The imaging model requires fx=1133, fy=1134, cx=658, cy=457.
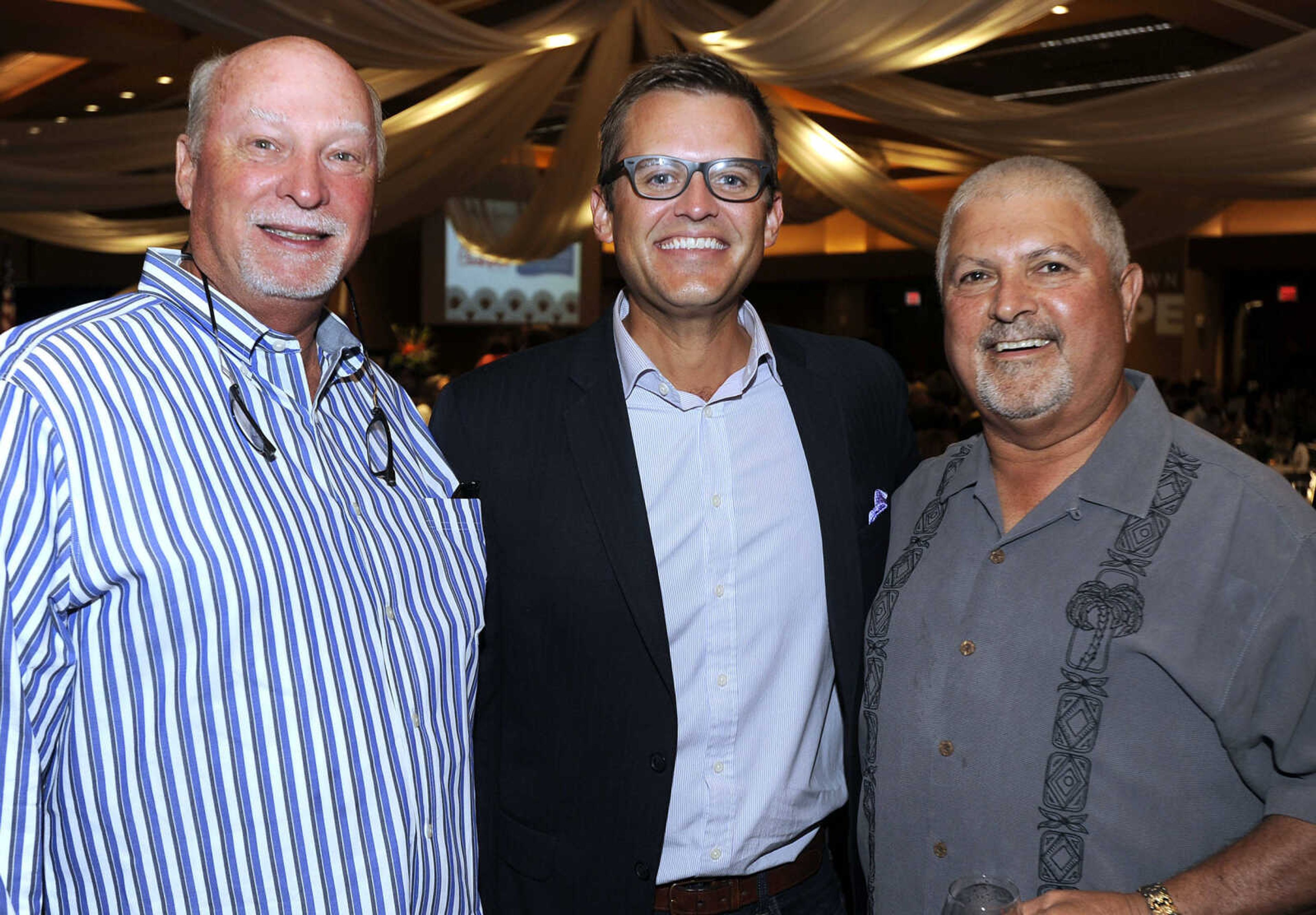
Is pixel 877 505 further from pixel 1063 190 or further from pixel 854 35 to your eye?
pixel 854 35

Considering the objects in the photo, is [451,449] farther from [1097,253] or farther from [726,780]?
[1097,253]

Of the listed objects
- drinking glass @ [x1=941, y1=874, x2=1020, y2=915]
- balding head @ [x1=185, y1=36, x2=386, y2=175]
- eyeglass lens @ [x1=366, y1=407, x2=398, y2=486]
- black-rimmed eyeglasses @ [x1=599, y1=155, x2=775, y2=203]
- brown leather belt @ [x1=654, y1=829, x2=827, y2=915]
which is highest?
balding head @ [x1=185, y1=36, x2=386, y2=175]

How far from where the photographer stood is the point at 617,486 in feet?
6.14

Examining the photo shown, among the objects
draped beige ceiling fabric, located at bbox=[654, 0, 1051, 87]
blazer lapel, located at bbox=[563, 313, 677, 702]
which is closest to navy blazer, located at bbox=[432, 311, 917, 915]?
blazer lapel, located at bbox=[563, 313, 677, 702]

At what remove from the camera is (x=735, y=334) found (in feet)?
6.83

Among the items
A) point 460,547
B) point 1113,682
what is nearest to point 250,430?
point 460,547

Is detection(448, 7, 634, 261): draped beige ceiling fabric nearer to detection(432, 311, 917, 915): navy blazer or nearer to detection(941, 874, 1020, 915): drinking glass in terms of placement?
detection(432, 311, 917, 915): navy blazer

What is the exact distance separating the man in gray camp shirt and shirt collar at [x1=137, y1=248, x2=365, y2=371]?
1056 millimetres

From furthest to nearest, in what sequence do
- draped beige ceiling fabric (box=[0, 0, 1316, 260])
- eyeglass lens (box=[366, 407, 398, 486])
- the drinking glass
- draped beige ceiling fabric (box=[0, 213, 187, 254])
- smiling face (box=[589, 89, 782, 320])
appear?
1. draped beige ceiling fabric (box=[0, 213, 187, 254])
2. draped beige ceiling fabric (box=[0, 0, 1316, 260])
3. smiling face (box=[589, 89, 782, 320])
4. eyeglass lens (box=[366, 407, 398, 486])
5. the drinking glass

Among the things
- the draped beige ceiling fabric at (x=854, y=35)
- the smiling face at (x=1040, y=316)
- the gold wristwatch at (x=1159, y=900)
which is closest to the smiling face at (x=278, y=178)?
the smiling face at (x=1040, y=316)

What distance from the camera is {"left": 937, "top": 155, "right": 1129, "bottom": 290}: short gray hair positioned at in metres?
1.77

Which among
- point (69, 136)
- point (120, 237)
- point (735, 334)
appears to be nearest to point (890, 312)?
point (120, 237)

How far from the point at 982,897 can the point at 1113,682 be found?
1.57ft

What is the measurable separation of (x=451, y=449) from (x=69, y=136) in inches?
183
